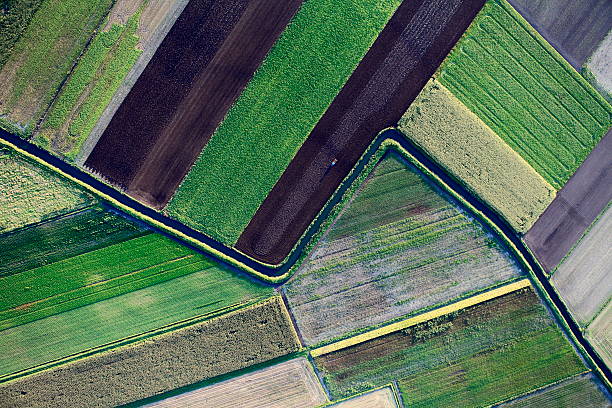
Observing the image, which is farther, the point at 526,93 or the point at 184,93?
the point at 526,93

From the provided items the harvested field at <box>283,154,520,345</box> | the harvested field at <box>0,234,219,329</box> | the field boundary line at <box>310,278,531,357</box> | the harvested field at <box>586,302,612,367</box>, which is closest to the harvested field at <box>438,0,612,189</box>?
the harvested field at <box>283,154,520,345</box>

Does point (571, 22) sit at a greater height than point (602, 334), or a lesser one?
greater

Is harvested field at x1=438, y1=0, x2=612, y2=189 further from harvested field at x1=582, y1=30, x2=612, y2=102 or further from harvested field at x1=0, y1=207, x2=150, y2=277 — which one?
harvested field at x1=0, y1=207, x2=150, y2=277

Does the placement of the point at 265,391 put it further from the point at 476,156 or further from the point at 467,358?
the point at 476,156

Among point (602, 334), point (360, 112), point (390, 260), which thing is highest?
point (360, 112)

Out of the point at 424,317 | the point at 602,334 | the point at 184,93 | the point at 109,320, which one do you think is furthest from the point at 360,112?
the point at 602,334

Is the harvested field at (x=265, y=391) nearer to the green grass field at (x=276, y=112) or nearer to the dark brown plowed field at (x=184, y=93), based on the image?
the green grass field at (x=276, y=112)

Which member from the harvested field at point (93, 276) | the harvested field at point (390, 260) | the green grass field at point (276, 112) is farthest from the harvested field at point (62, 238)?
the harvested field at point (390, 260)
